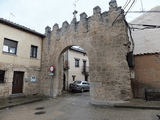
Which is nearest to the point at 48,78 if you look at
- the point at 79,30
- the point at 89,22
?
the point at 79,30

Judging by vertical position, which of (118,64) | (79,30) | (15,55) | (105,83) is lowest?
(105,83)

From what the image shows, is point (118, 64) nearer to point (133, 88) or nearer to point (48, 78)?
point (133, 88)

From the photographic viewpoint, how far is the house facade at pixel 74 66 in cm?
1434

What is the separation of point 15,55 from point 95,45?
19.7 feet

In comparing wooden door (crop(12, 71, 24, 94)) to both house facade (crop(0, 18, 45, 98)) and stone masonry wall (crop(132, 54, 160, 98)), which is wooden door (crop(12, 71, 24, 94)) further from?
stone masonry wall (crop(132, 54, 160, 98))

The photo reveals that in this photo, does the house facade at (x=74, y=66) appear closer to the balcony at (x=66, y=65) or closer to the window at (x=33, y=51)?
the balcony at (x=66, y=65)

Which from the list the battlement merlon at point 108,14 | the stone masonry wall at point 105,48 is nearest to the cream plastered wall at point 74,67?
the stone masonry wall at point 105,48

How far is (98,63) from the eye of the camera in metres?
6.86

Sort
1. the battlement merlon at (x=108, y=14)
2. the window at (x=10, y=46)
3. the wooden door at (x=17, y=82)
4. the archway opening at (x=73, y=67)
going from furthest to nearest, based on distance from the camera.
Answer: the archway opening at (x=73, y=67) → the wooden door at (x=17, y=82) → the window at (x=10, y=46) → the battlement merlon at (x=108, y=14)

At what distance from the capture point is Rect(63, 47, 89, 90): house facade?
14.3m

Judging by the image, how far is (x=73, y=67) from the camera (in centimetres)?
1561

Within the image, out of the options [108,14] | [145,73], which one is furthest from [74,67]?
[145,73]

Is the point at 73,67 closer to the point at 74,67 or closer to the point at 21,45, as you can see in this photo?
the point at 74,67

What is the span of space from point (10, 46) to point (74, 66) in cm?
900
